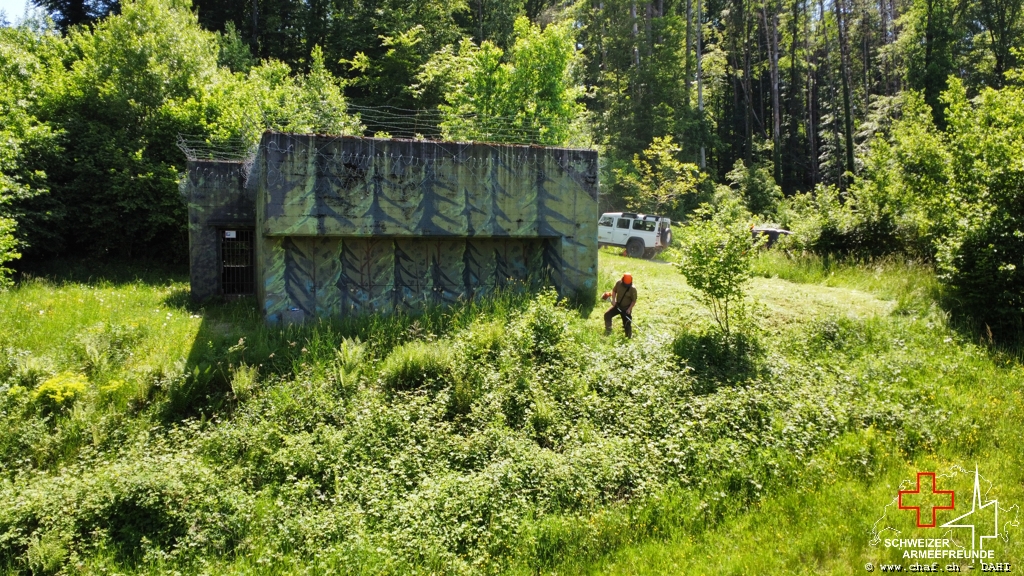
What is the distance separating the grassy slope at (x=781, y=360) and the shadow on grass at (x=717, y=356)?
0.70 metres

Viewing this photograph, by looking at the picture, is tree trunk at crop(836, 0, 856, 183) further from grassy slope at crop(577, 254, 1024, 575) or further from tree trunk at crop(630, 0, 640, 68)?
grassy slope at crop(577, 254, 1024, 575)

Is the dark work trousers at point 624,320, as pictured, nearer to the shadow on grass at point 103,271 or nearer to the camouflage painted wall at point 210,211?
the camouflage painted wall at point 210,211

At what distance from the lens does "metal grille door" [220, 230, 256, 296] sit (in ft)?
52.0

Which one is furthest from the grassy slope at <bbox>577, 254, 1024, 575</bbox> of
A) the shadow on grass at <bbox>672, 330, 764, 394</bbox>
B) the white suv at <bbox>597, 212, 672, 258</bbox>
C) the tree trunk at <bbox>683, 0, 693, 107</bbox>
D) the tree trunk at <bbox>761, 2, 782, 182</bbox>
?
the tree trunk at <bbox>761, 2, 782, 182</bbox>

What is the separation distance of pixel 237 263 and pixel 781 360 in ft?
44.2

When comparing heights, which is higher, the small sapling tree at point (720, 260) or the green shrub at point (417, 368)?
the small sapling tree at point (720, 260)

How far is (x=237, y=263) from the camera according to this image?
16.1 metres

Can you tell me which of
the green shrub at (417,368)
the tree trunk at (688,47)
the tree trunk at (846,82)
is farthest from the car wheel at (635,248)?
the tree trunk at (688,47)

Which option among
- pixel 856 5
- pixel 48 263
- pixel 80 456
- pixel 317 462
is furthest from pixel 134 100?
pixel 856 5

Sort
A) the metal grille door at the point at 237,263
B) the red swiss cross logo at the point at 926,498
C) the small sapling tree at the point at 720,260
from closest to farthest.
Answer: the red swiss cross logo at the point at 926,498
the small sapling tree at the point at 720,260
the metal grille door at the point at 237,263

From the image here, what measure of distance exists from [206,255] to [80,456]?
8687 millimetres

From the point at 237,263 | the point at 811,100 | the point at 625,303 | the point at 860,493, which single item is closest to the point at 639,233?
the point at 625,303

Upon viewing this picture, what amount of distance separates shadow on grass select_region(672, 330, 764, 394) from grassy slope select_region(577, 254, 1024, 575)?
192 centimetres

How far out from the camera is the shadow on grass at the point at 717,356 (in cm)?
909
